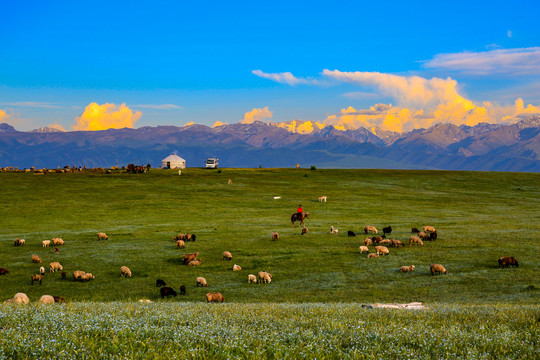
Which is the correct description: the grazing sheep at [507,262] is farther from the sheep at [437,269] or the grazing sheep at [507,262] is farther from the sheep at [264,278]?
the sheep at [264,278]

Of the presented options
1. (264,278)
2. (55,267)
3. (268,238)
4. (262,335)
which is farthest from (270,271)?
(262,335)

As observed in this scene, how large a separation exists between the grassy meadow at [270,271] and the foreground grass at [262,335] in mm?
46

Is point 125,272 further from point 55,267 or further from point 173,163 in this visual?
point 173,163

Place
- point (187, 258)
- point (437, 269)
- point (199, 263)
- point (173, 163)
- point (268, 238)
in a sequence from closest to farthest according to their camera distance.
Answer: point (437, 269), point (199, 263), point (187, 258), point (268, 238), point (173, 163)

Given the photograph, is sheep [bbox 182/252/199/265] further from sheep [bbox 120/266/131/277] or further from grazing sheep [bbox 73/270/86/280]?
grazing sheep [bbox 73/270/86/280]

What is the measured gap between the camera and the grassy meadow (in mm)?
9578

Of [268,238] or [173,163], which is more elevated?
[173,163]

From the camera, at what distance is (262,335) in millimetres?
10164

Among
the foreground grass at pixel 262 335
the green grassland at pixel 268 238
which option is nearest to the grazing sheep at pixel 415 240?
the green grassland at pixel 268 238

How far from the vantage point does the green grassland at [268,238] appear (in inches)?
1005

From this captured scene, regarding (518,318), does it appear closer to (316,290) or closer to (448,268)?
(316,290)

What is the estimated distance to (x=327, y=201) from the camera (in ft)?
261

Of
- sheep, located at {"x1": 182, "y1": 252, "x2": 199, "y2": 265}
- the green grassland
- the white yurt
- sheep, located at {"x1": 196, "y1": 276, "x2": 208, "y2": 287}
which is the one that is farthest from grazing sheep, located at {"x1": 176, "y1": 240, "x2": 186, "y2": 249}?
the white yurt

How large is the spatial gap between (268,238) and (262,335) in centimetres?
3297
